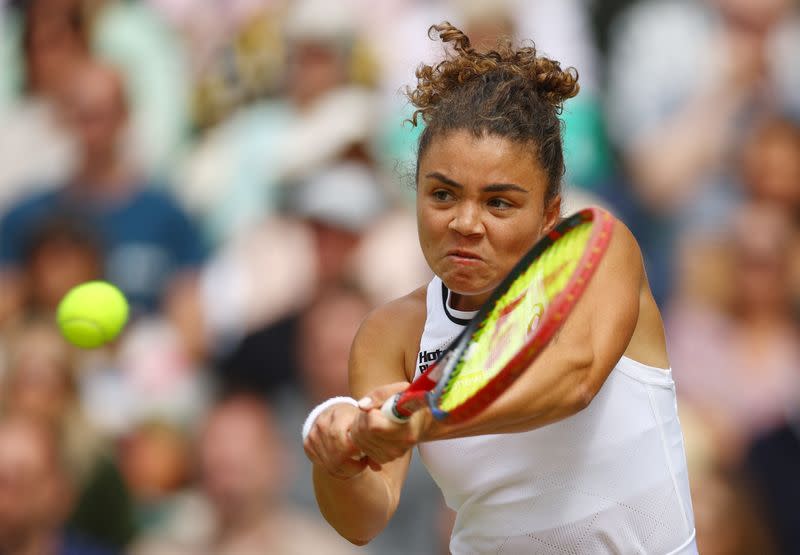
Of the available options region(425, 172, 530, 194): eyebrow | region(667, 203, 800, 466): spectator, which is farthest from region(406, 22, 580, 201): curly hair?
region(667, 203, 800, 466): spectator

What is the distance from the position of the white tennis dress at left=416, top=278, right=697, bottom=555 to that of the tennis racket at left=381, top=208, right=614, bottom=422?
0.36 m

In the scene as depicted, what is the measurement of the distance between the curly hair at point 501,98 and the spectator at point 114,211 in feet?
13.3

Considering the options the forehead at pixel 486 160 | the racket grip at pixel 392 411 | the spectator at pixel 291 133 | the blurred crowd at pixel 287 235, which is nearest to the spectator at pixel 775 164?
the blurred crowd at pixel 287 235

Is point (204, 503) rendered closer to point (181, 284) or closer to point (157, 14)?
point (181, 284)

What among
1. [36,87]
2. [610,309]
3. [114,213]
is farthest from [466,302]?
[36,87]

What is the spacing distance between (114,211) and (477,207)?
183 inches

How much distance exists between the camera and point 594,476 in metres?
2.97

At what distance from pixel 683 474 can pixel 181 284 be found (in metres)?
4.34

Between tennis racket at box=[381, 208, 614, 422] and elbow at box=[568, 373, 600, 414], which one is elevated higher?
tennis racket at box=[381, 208, 614, 422]

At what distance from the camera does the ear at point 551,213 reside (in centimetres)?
302

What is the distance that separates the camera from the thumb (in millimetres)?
2668

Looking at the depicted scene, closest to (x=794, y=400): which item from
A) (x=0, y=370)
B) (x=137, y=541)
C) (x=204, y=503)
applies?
(x=204, y=503)

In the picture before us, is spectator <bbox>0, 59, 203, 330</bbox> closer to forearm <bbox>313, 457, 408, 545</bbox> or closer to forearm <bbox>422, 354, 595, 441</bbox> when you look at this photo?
forearm <bbox>313, 457, 408, 545</bbox>

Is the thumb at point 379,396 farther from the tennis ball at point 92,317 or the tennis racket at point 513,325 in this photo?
the tennis ball at point 92,317
